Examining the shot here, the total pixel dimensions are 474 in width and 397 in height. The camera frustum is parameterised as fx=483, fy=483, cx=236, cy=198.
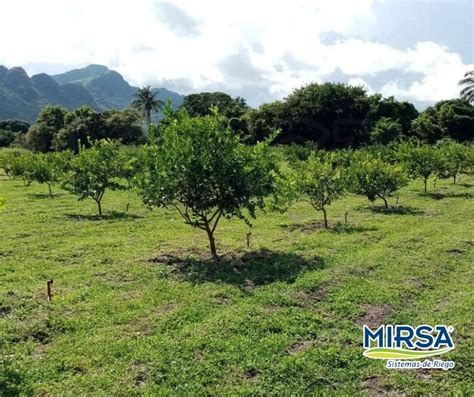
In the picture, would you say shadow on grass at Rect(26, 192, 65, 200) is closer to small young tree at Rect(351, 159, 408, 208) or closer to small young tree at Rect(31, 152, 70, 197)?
small young tree at Rect(31, 152, 70, 197)

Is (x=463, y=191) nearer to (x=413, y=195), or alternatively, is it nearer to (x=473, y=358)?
(x=413, y=195)

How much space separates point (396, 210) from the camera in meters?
20.0

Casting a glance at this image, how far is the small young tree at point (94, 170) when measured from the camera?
1881 centimetres

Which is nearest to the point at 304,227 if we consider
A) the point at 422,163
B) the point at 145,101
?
the point at 422,163

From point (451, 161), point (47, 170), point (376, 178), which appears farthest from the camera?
point (451, 161)

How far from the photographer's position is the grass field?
240 inches

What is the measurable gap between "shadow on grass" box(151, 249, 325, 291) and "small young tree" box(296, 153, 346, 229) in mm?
4524

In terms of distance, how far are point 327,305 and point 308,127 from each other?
153 feet

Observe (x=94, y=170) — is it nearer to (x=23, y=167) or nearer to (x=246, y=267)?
(x=246, y=267)

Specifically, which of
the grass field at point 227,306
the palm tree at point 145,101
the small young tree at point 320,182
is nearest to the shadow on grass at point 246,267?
the grass field at point 227,306

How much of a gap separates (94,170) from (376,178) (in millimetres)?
11300

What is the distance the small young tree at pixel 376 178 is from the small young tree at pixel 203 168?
29.6 ft

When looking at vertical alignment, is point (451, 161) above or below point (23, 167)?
below

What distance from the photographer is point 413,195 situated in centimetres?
2469
